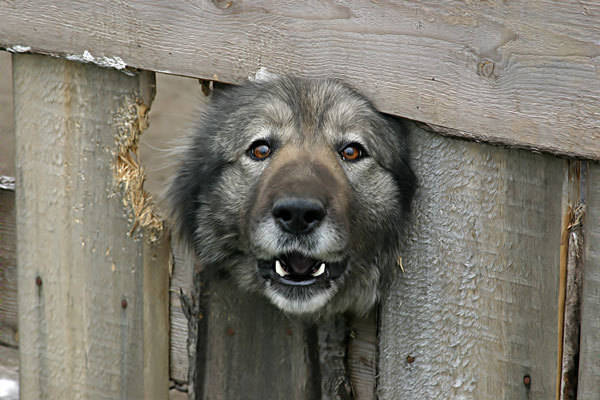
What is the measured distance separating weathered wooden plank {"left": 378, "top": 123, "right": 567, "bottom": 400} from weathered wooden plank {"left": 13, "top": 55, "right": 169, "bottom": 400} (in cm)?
103

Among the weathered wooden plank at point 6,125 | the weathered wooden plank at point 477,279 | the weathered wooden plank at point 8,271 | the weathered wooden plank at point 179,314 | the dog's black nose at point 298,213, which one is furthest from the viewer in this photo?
the weathered wooden plank at point 6,125

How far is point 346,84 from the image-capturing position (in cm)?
263

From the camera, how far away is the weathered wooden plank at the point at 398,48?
2.15 metres

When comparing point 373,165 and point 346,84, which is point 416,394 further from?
point 346,84

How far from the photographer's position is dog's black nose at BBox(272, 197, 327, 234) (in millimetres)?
2549

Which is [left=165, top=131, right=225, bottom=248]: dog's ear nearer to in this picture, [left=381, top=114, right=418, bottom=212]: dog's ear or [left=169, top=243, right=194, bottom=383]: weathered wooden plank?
[left=169, top=243, right=194, bottom=383]: weathered wooden plank

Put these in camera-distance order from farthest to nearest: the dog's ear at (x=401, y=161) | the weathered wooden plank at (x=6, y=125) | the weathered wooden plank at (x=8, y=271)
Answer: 1. the weathered wooden plank at (x=6, y=125)
2. the weathered wooden plank at (x=8, y=271)
3. the dog's ear at (x=401, y=161)

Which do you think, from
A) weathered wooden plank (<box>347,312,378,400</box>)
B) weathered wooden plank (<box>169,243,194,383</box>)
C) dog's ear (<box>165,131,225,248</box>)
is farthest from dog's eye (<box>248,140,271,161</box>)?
weathered wooden plank (<box>347,312,378,400</box>)

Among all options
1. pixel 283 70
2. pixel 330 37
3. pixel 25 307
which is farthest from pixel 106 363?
pixel 330 37

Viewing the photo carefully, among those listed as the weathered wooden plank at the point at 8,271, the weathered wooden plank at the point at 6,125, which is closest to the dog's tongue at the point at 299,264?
the weathered wooden plank at the point at 8,271

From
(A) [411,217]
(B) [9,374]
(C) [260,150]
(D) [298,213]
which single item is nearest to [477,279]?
(A) [411,217]

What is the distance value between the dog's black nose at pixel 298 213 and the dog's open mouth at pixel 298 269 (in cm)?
19

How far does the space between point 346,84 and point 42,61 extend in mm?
1278

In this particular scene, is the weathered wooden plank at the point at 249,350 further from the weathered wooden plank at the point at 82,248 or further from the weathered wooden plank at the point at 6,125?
the weathered wooden plank at the point at 6,125
